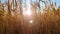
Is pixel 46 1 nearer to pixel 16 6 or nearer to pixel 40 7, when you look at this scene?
pixel 40 7

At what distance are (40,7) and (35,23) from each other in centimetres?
31

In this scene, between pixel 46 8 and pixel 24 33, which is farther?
pixel 46 8

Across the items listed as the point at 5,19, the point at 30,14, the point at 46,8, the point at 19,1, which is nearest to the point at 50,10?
the point at 46,8

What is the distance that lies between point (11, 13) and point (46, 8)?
Result: 23.1 inches

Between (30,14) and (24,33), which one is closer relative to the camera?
(24,33)

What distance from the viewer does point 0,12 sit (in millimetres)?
2906

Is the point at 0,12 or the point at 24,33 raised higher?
the point at 0,12

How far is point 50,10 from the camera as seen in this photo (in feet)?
9.69

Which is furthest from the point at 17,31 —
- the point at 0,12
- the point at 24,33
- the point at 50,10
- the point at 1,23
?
the point at 50,10

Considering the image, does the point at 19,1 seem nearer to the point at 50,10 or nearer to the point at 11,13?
the point at 11,13

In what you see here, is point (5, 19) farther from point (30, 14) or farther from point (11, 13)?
point (30, 14)

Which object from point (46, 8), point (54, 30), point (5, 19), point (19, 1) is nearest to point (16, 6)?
point (19, 1)

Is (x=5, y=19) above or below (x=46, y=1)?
below

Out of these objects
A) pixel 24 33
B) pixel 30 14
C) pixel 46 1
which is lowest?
pixel 24 33
